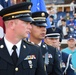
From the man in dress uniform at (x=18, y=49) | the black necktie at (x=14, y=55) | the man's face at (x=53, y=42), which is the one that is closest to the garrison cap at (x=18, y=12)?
the man in dress uniform at (x=18, y=49)

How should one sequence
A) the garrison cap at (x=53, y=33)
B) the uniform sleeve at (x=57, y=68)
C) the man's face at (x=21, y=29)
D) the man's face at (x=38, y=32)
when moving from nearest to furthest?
the man's face at (x=21, y=29)
the man's face at (x=38, y=32)
the uniform sleeve at (x=57, y=68)
the garrison cap at (x=53, y=33)

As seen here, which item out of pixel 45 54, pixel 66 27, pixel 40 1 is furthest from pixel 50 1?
pixel 45 54

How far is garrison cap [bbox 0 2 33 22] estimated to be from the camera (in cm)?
307

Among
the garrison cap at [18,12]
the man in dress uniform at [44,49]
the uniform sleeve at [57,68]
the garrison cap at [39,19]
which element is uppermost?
the garrison cap at [18,12]

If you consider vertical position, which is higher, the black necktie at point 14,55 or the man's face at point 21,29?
the man's face at point 21,29

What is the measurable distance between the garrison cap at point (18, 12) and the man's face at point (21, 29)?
63 mm

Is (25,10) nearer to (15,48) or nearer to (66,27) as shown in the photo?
(15,48)

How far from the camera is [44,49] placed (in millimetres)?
4055

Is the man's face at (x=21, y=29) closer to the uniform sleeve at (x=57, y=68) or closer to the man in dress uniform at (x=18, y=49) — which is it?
the man in dress uniform at (x=18, y=49)

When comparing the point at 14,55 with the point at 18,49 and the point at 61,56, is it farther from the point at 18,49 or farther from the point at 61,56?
the point at 61,56

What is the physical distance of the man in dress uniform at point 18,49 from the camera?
2.98 m

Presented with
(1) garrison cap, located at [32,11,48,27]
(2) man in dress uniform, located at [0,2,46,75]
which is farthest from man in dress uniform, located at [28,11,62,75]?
(2) man in dress uniform, located at [0,2,46,75]

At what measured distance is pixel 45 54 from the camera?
404 centimetres

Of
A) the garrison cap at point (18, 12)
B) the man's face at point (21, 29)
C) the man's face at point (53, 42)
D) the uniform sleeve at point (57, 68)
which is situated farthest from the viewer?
the man's face at point (53, 42)
